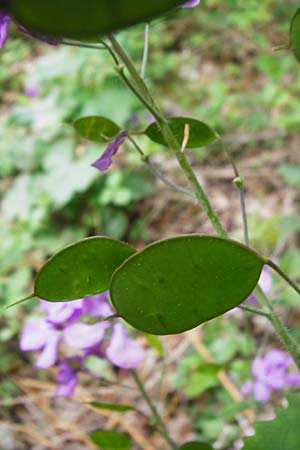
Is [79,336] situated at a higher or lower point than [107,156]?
lower

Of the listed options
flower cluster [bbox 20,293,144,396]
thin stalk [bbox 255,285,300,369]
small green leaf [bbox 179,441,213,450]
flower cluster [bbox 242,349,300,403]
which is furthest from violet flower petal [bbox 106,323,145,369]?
flower cluster [bbox 242,349,300,403]

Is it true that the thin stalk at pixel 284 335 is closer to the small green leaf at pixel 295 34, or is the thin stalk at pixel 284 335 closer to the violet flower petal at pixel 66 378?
the small green leaf at pixel 295 34

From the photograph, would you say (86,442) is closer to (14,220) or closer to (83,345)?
(83,345)

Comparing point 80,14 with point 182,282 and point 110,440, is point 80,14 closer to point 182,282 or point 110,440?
point 182,282

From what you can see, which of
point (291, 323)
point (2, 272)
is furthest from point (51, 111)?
point (291, 323)

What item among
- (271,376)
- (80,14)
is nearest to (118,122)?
(271,376)
